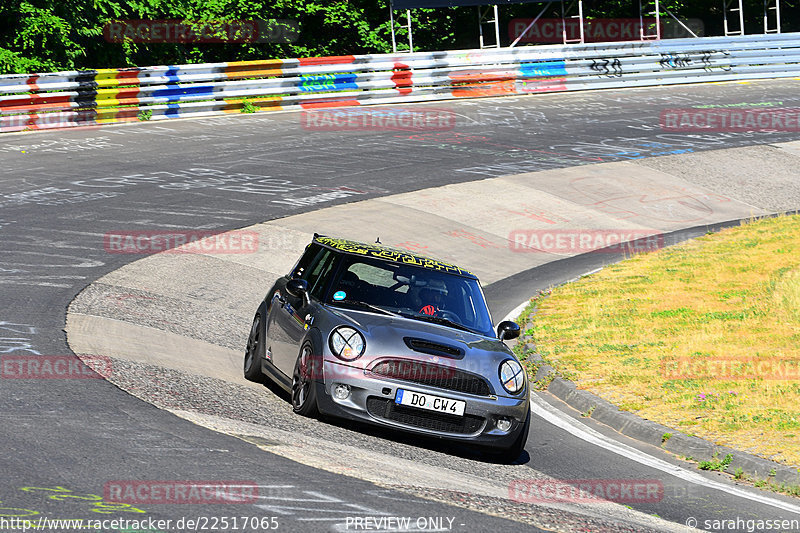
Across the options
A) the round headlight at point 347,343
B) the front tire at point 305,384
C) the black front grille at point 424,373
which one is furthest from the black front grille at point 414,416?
the front tire at point 305,384

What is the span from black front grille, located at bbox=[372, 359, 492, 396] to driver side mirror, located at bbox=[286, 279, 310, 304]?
138cm

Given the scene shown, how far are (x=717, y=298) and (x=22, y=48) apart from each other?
74.3 feet

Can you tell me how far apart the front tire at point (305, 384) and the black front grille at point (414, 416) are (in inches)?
20.0

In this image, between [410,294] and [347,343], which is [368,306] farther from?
[347,343]

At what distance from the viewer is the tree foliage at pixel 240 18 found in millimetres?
29953

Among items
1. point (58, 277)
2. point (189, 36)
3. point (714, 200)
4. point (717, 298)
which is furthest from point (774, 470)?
point (189, 36)

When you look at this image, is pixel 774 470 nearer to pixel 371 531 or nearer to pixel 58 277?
pixel 371 531

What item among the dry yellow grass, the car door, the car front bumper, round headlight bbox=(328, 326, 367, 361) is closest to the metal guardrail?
the dry yellow grass

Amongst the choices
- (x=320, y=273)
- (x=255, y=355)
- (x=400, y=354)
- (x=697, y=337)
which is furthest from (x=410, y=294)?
(x=697, y=337)

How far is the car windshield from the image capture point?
30.1 feet

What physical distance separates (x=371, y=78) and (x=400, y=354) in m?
23.0

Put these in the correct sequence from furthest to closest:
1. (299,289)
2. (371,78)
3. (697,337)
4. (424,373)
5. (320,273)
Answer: (371,78) → (697,337) → (320,273) → (299,289) → (424,373)

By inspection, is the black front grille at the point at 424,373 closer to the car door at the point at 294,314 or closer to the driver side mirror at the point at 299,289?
the car door at the point at 294,314

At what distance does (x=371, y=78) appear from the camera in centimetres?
3041
